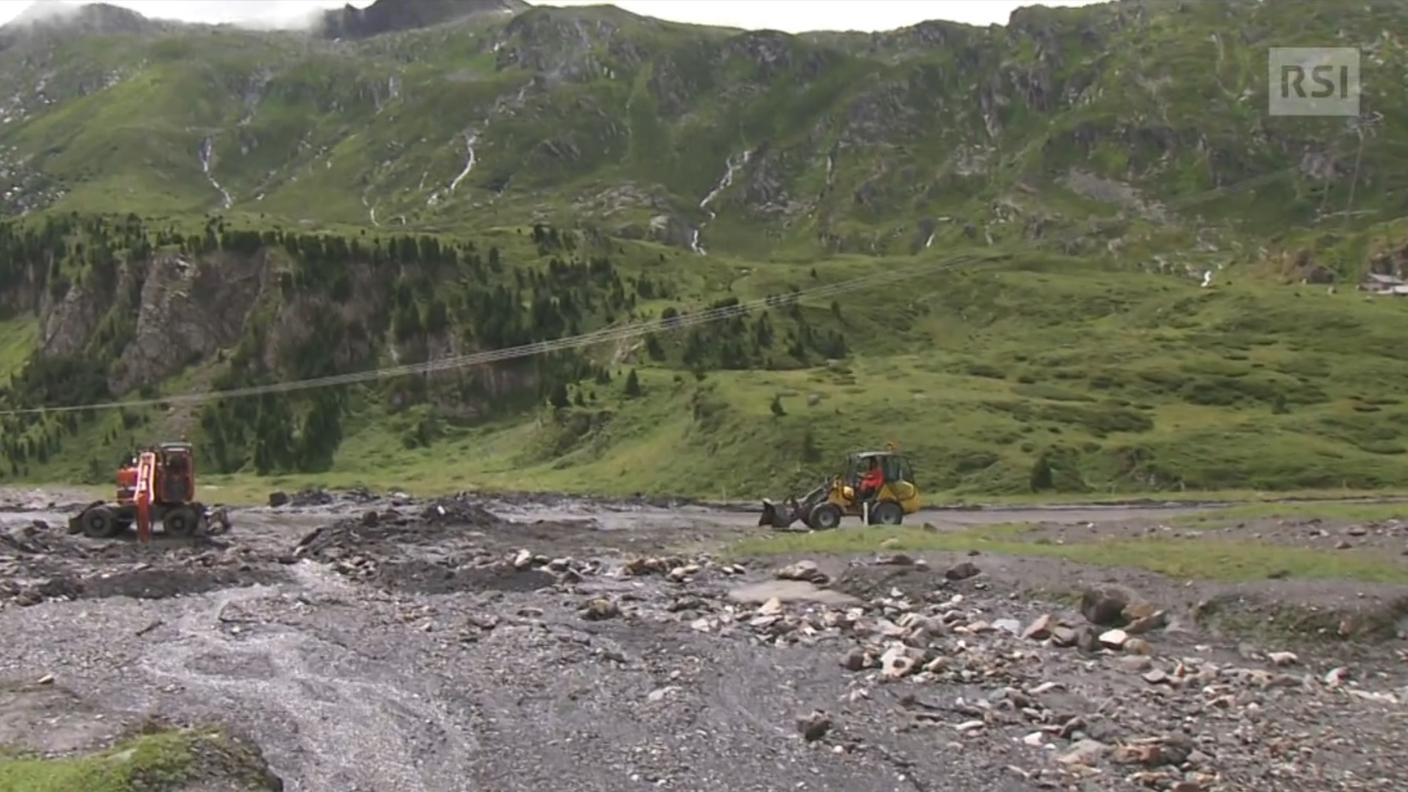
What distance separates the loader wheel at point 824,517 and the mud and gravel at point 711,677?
1171cm

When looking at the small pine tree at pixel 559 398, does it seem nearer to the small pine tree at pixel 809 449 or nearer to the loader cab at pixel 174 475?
the small pine tree at pixel 809 449

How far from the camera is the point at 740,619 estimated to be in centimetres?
3319

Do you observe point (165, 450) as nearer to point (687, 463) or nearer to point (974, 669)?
point (687, 463)

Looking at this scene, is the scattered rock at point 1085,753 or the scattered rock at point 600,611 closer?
the scattered rock at point 1085,753

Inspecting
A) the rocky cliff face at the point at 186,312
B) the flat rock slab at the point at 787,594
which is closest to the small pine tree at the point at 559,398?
the rocky cliff face at the point at 186,312

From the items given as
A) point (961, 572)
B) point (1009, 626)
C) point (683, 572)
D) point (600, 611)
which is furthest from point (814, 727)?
point (683, 572)

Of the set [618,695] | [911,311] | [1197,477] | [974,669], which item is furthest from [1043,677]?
[911,311]

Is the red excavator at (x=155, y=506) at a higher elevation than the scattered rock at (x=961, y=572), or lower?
lower

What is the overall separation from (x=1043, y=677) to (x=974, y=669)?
1.44m

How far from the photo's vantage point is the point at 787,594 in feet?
121

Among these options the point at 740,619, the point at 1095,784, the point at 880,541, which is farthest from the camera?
the point at 880,541

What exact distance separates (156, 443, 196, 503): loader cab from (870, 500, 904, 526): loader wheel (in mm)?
30993

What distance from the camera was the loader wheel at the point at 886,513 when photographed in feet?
182

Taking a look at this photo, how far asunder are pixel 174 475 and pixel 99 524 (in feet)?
13.4
